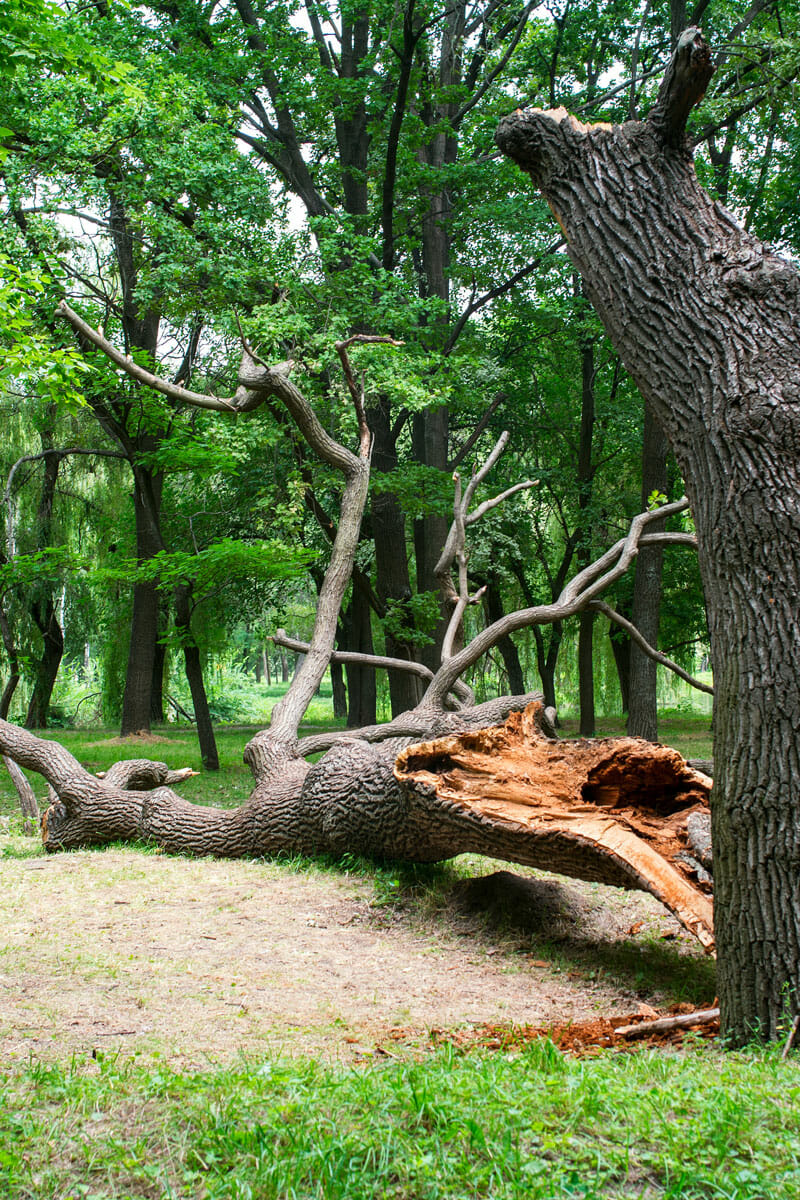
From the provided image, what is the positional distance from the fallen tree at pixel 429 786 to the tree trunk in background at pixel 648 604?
15.4 ft

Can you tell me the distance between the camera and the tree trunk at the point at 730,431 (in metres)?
3.27

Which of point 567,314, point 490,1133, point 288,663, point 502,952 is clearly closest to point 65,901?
point 502,952

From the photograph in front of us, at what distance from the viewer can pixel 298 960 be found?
190 inches

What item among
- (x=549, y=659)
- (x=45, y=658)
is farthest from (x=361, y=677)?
(x=45, y=658)

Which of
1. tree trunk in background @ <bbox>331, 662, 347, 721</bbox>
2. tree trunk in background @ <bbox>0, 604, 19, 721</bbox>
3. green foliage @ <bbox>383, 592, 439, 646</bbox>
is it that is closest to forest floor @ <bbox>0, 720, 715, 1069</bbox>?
tree trunk in background @ <bbox>0, 604, 19, 721</bbox>

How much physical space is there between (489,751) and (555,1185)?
386cm

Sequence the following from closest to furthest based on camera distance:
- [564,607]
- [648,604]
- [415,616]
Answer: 1. [564,607]
2. [648,604]
3. [415,616]

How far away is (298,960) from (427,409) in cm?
1171

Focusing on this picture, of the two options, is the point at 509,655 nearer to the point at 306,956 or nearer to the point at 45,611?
the point at 45,611

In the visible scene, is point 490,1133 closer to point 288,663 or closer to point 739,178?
point 739,178

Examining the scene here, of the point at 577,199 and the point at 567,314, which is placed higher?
the point at 567,314

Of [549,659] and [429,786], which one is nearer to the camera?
[429,786]

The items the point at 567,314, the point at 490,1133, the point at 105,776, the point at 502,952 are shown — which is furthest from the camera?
the point at 567,314

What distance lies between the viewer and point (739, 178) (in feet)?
50.2
